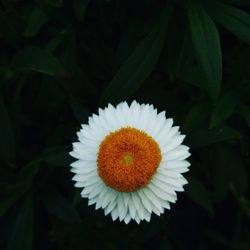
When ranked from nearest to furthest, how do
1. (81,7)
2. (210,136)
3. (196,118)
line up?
(210,136) → (81,7) → (196,118)

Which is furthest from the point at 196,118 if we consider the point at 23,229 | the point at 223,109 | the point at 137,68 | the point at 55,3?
the point at 23,229

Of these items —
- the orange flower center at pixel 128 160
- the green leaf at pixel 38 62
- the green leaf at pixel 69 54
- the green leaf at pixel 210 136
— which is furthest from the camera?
the green leaf at pixel 69 54

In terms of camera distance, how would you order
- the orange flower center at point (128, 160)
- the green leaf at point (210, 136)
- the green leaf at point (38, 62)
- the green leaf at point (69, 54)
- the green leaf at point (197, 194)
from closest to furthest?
1. the orange flower center at point (128, 160)
2. the green leaf at point (210, 136)
3. the green leaf at point (38, 62)
4. the green leaf at point (197, 194)
5. the green leaf at point (69, 54)

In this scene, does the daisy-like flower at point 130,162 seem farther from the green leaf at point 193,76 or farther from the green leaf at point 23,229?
the green leaf at point 23,229

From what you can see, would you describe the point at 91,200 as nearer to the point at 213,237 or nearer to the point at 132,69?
the point at 132,69

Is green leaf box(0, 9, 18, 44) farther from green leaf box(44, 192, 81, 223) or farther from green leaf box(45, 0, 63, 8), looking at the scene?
green leaf box(44, 192, 81, 223)

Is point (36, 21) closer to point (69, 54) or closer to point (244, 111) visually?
point (69, 54)

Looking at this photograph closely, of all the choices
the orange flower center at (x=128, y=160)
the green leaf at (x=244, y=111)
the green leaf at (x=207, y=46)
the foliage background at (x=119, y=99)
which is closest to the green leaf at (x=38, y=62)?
the foliage background at (x=119, y=99)
